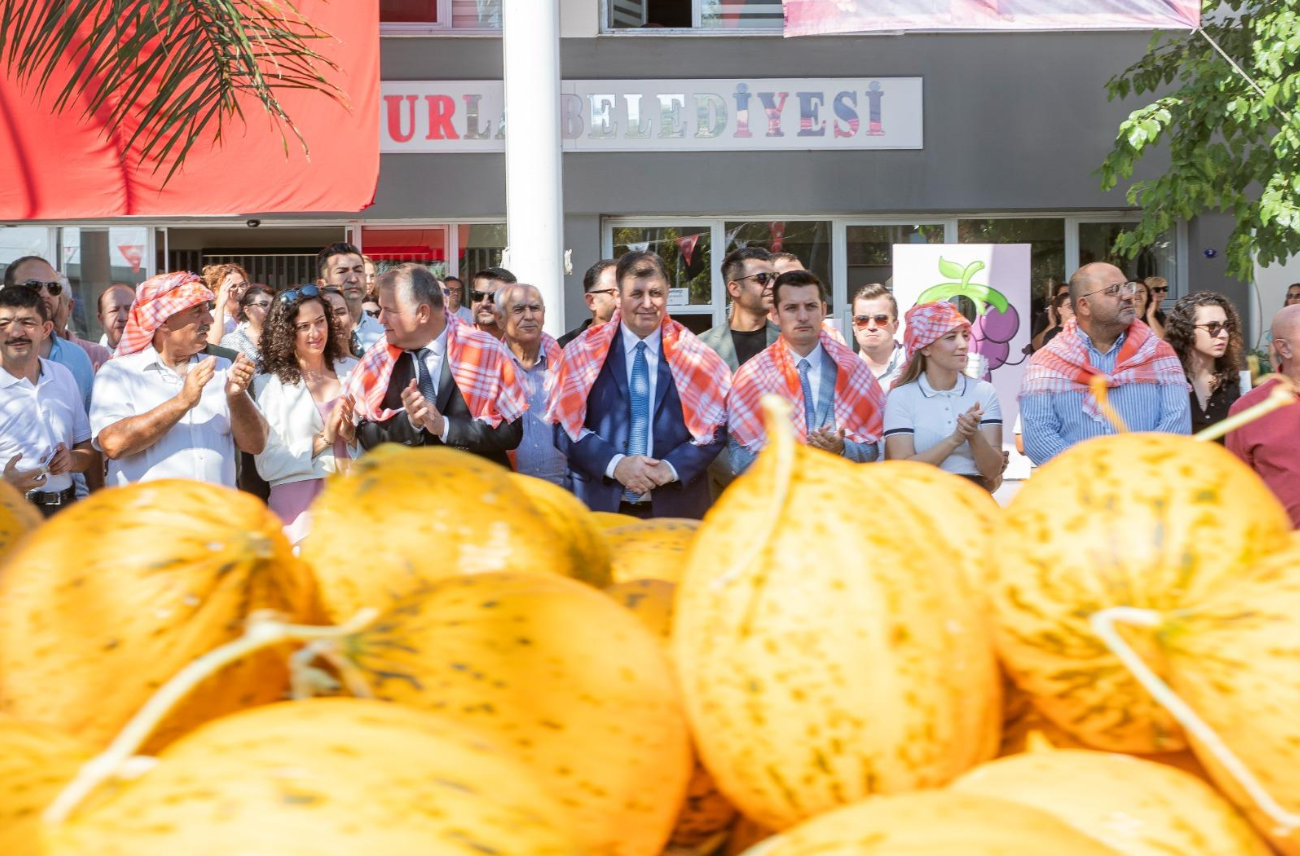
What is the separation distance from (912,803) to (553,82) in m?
7.62

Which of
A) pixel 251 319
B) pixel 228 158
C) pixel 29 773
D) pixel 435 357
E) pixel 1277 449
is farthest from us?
pixel 228 158

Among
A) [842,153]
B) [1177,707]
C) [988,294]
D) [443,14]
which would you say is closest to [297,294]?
[1177,707]

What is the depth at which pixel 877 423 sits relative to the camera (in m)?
5.15

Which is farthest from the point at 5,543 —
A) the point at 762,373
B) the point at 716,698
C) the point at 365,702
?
the point at 762,373

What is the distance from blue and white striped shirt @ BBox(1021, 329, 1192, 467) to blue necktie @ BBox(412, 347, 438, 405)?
2548 mm

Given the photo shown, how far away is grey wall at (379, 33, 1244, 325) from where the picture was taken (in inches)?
456

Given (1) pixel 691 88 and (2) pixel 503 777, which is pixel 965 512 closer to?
(2) pixel 503 777

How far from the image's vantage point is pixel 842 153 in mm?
11719

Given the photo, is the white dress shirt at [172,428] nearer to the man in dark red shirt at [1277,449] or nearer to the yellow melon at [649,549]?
the yellow melon at [649,549]

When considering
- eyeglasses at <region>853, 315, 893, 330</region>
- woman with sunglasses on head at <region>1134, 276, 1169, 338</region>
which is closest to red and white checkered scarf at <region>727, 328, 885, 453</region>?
eyeglasses at <region>853, 315, 893, 330</region>

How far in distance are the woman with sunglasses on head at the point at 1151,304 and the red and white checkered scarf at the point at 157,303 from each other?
19.7 ft

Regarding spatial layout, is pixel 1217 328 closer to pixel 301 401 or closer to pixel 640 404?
pixel 640 404

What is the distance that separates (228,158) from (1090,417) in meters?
7.01

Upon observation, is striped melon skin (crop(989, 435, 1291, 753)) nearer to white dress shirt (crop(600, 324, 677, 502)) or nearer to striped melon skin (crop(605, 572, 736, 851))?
striped melon skin (crop(605, 572, 736, 851))
